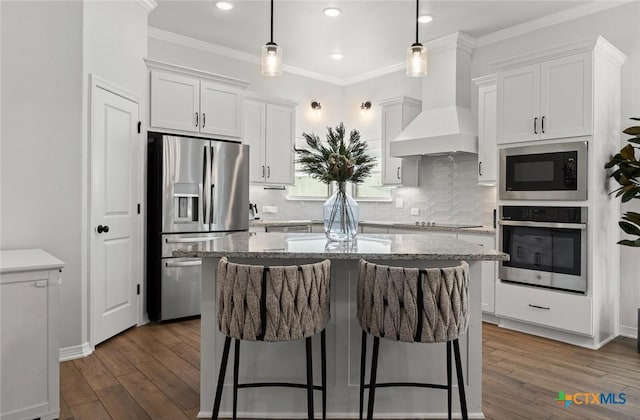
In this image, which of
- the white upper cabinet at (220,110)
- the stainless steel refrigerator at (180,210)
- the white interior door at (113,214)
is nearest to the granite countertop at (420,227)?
the stainless steel refrigerator at (180,210)

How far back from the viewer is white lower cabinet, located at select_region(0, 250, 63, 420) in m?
2.08

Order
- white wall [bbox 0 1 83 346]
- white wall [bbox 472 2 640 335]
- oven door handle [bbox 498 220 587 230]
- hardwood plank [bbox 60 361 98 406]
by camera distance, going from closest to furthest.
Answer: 1. hardwood plank [bbox 60 361 98 406]
2. white wall [bbox 0 1 83 346]
3. oven door handle [bbox 498 220 587 230]
4. white wall [bbox 472 2 640 335]

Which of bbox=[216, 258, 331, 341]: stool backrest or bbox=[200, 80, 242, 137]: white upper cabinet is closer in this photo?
bbox=[216, 258, 331, 341]: stool backrest

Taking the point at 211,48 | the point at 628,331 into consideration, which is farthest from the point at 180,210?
the point at 628,331

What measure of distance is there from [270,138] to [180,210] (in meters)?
1.73

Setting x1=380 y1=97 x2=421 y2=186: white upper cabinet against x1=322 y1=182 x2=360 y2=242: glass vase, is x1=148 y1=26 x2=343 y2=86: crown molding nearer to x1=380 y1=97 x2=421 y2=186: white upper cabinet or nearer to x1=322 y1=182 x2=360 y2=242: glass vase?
x1=380 y1=97 x2=421 y2=186: white upper cabinet

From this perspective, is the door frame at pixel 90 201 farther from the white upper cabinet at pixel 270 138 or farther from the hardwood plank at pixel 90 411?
the white upper cabinet at pixel 270 138

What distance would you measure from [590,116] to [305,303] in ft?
9.51

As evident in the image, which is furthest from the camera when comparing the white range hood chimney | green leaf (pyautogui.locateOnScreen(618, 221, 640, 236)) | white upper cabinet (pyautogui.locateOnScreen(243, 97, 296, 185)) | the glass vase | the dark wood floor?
white upper cabinet (pyautogui.locateOnScreen(243, 97, 296, 185))

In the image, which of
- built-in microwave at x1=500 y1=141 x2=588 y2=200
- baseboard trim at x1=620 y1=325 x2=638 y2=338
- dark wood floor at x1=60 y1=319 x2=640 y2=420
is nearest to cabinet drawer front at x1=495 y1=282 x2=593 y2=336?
dark wood floor at x1=60 y1=319 x2=640 y2=420

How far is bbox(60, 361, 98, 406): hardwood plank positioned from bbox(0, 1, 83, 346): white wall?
1.02 feet

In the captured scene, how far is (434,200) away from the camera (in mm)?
5242

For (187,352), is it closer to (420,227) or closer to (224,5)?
(420,227)

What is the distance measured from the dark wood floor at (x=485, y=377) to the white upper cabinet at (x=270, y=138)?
7.34ft
